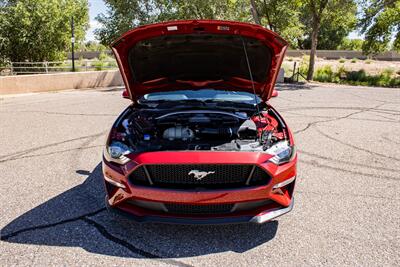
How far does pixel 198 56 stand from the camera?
14.2ft

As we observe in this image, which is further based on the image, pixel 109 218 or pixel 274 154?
pixel 109 218

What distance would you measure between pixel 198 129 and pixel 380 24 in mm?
22981

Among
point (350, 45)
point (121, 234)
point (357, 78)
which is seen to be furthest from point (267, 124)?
point (350, 45)

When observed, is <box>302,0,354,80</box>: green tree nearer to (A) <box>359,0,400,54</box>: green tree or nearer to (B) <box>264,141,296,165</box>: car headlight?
(A) <box>359,0,400,54</box>: green tree

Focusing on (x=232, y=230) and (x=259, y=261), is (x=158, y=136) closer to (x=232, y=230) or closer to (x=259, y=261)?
(x=232, y=230)

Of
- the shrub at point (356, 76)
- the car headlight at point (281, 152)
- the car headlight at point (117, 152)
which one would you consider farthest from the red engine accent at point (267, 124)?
the shrub at point (356, 76)

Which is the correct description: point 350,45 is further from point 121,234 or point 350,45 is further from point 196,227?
point 121,234

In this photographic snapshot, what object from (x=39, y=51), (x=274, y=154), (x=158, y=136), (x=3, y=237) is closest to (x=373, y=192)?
(x=274, y=154)

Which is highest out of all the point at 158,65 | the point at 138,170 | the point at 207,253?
the point at 158,65

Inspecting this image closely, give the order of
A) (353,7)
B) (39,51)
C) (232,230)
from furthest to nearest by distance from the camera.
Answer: (39,51) < (353,7) < (232,230)

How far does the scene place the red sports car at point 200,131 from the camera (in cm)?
290

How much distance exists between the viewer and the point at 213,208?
9.57ft

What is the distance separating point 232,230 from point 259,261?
20.5 inches

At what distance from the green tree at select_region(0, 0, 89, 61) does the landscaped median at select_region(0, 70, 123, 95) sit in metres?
9.81
